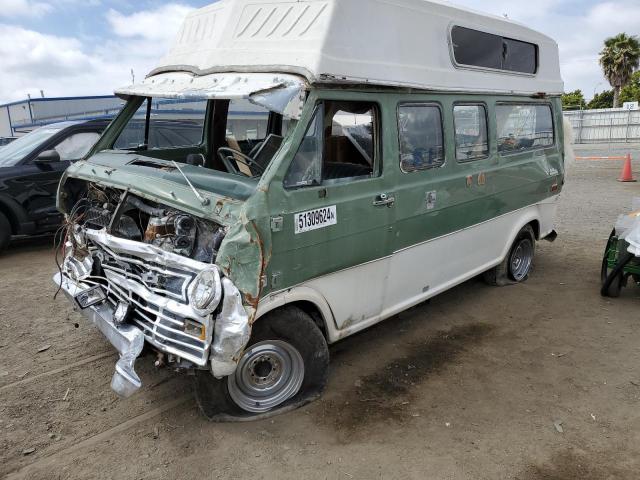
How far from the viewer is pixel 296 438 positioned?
313 centimetres

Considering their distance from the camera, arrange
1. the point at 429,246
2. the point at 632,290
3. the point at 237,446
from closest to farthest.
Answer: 1. the point at 237,446
2. the point at 429,246
3. the point at 632,290

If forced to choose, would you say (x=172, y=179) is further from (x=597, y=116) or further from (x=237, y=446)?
(x=597, y=116)

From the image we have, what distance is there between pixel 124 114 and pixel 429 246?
291cm

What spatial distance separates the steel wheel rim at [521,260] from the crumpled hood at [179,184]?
12.9 ft

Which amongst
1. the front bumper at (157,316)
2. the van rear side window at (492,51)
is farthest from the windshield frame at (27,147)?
the van rear side window at (492,51)

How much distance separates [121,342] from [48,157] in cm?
479

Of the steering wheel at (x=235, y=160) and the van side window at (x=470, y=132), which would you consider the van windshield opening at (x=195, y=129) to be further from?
the van side window at (x=470, y=132)

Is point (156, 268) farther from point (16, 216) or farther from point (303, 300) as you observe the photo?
point (16, 216)

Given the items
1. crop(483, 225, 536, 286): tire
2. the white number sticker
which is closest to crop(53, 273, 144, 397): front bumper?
the white number sticker

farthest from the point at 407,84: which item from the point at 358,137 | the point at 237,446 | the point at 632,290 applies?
the point at 632,290

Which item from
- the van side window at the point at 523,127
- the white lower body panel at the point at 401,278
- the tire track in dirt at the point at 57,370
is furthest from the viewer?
the van side window at the point at 523,127

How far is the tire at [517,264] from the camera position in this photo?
224 inches

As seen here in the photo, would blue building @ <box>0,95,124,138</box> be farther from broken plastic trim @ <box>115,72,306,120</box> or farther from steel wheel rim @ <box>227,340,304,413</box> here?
steel wheel rim @ <box>227,340,304,413</box>

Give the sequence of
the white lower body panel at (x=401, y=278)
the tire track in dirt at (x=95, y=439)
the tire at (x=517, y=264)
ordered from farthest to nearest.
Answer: the tire at (x=517, y=264), the white lower body panel at (x=401, y=278), the tire track in dirt at (x=95, y=439)
